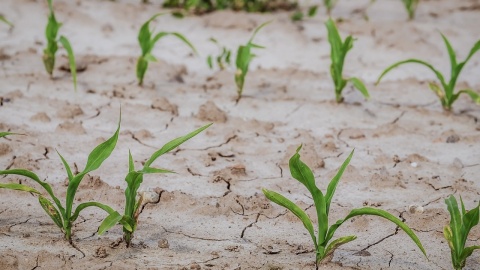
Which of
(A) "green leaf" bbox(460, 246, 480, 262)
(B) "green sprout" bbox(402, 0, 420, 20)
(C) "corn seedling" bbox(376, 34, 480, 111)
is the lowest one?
(A) "green leaf" bbox(460, 246, 480, 262)

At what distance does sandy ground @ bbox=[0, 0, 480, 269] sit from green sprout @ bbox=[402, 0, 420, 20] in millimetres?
149

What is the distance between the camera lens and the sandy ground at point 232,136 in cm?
221

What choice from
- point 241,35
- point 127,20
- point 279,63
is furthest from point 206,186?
point 127,20

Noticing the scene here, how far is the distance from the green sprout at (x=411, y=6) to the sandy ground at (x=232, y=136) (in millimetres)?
149

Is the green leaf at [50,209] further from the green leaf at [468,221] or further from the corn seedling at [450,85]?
the corn seedling at [450,85]

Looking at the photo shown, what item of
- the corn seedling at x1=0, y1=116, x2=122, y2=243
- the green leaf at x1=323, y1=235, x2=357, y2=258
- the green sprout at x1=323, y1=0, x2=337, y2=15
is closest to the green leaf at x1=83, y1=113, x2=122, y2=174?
the corn seedling at x1=0, y1=116, x2=122, y2=243

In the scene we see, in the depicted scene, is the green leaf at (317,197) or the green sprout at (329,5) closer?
the green leaf at (317,197)

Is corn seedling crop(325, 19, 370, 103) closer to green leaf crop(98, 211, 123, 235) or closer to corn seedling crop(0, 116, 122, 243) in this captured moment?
corn seedling crop(0, 116, 122, 243)

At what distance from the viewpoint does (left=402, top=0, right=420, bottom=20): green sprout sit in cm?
494

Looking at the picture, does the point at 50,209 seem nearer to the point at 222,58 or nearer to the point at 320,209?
the point at 320,209

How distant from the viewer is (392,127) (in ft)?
10.8

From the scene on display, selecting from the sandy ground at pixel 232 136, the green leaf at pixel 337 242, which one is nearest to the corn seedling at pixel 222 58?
the sandy ground at pixel 232 136

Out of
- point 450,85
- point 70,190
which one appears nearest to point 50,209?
point 70,190

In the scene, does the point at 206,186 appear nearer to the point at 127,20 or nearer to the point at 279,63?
the point at 279,63
